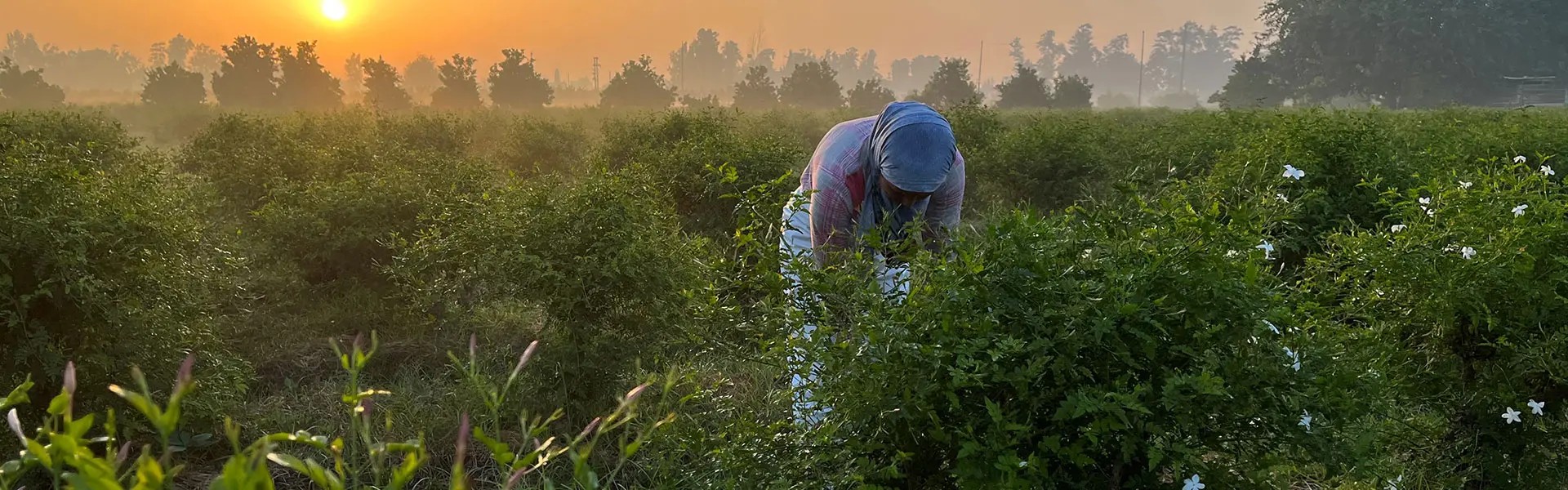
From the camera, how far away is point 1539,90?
3966 centimetres

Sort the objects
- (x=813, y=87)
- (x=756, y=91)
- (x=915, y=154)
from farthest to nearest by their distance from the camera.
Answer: (x=756, y=91) < (x=813, y=87) < (x=915, y=154)

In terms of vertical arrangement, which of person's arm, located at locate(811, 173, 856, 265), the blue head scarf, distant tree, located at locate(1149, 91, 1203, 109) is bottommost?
distant tree, located at locate(1149, 91, 1203, 109)

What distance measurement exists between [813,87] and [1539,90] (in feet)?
110

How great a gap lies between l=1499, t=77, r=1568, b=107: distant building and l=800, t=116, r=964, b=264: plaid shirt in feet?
152

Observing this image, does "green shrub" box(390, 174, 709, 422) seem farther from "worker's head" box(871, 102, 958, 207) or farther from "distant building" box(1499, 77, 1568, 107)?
"distant building" box(1499, 77, 1568, 107)

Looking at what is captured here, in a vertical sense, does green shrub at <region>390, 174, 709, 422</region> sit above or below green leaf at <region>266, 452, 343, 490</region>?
below

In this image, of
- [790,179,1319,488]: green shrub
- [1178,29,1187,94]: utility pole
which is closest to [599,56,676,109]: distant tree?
[790,179,1319,488]: green shrub

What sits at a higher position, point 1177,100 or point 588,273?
point 588,273

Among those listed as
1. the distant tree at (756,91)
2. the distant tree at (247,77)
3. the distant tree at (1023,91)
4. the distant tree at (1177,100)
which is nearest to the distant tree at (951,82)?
the distant tree at (1023,91)

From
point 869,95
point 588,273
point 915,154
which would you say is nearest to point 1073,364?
point 915,154

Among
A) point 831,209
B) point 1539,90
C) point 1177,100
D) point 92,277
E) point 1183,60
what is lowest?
point 1177,100

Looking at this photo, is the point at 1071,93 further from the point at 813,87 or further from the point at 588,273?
the point at 588,273

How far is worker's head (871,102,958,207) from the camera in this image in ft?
9.32

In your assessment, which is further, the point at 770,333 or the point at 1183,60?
the point at 1183,60
